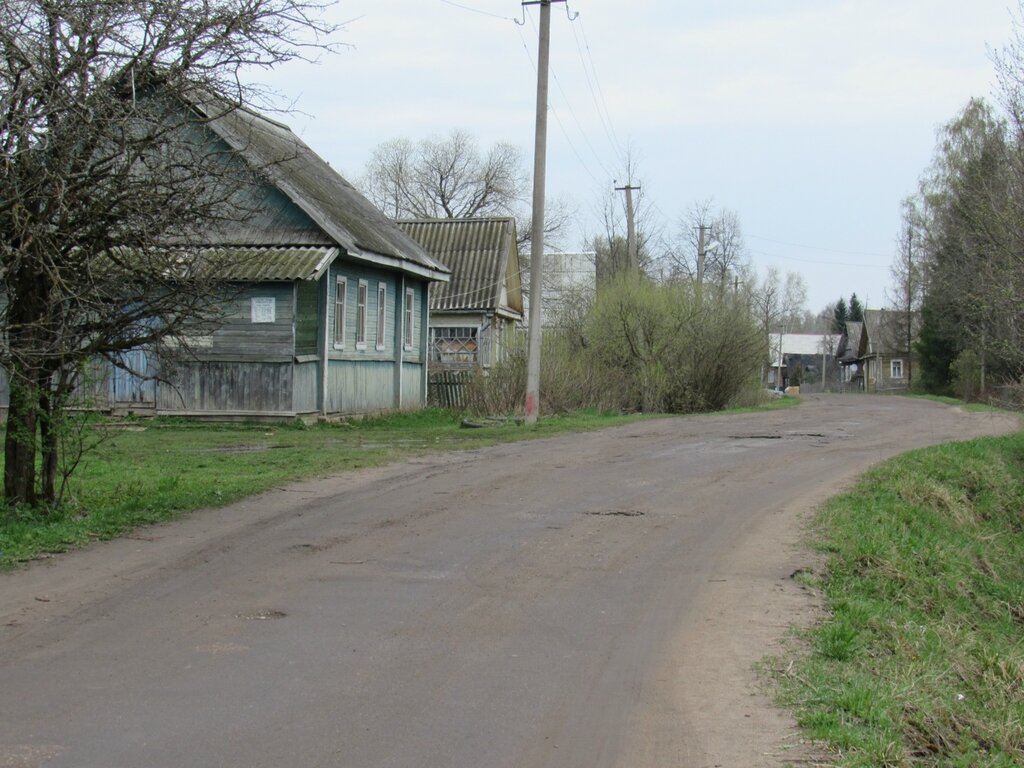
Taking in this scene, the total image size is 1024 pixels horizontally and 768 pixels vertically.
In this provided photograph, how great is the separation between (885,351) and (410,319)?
5998 centimetres

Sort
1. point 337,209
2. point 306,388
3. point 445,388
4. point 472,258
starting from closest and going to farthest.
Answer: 1. point 306,388
2. point 337,209
3. point 445,388
4. point 472,258

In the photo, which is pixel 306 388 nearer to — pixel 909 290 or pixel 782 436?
pixel 782 436

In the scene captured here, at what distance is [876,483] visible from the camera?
1359cm

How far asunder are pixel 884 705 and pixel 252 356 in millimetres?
18303

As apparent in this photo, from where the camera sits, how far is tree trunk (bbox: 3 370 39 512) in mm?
9758

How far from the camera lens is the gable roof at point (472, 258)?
3631 cm

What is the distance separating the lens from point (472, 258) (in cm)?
3744

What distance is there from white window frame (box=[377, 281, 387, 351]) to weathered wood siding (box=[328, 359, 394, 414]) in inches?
20.6

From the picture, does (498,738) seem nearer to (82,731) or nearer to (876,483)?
(82,731)

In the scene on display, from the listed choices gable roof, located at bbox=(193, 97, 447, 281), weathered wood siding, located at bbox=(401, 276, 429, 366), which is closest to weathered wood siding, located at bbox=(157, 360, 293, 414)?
gable roof, located at bbox=(193, 97, 447, 281)

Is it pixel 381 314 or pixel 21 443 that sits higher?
pixel 381 314

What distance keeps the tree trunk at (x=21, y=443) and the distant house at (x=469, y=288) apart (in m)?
24.3

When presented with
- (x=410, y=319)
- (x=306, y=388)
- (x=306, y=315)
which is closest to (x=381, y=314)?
(x=410, y=319)

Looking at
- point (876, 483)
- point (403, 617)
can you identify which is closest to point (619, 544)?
point (403, 617)
